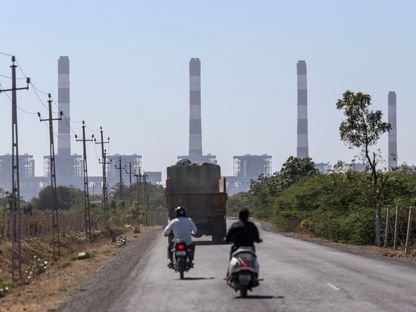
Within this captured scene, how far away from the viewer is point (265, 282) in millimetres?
19672

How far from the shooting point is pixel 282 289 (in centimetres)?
1814

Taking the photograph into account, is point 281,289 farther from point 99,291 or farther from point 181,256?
point 99,291

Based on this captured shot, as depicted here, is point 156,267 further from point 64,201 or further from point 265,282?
point 64,201

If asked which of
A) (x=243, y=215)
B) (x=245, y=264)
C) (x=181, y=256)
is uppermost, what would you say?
(x=243, y=215)

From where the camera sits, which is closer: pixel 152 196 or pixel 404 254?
pixel 404 254

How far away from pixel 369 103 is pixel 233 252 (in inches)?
1276

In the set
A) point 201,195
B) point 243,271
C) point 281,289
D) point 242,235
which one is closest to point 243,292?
point 243,271

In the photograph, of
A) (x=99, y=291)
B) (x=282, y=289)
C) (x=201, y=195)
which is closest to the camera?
(x=282, y=289)

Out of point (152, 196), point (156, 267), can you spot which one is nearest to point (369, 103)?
point (156, 267)

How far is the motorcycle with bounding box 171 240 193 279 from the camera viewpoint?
20.7 metres

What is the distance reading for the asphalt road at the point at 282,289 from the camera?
15281mm

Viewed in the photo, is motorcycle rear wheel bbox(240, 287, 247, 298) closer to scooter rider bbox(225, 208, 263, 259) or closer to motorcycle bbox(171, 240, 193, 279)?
scooter rider bbox(225, 208, 263, 259)

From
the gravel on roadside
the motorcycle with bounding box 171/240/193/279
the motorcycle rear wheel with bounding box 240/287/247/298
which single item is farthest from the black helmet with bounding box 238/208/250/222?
the motorcycle with bounding box 171/240/193/279

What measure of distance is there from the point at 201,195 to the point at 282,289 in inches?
950
